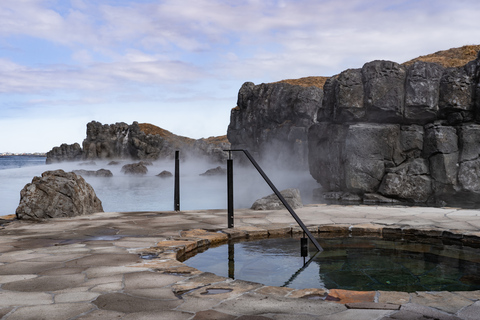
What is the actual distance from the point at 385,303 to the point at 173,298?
1.26 metres

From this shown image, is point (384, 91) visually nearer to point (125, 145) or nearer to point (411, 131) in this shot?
point (411, 131)

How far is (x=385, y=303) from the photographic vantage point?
249 centimetres

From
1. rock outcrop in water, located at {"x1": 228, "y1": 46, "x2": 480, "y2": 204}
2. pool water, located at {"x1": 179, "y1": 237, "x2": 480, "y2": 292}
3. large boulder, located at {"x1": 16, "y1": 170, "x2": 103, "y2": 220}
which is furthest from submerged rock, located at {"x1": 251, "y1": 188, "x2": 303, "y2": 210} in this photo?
rock outcrop in water, located at {"x1": 228, "y1": 46, "x2": 480, "y2": 204}

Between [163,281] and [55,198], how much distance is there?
14.0ft

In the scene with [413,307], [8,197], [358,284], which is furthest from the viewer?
[8,197]

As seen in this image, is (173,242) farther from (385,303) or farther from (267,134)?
(267,134)

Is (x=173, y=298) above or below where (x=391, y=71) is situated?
below

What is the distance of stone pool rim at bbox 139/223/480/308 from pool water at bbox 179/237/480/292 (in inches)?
6.9

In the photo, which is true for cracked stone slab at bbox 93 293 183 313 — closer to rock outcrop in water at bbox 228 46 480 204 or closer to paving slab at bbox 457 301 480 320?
paving slab at bbox 457 301 480 320

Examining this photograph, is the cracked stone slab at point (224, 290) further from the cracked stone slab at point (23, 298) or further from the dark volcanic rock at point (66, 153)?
the dark volcanic rock at point (66, 153)

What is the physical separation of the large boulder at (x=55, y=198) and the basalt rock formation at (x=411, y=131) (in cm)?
1116

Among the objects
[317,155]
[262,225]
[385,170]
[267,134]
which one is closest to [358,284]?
[262,225]

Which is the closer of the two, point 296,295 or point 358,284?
point 296,295

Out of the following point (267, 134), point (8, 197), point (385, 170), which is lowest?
point (8, 197)
